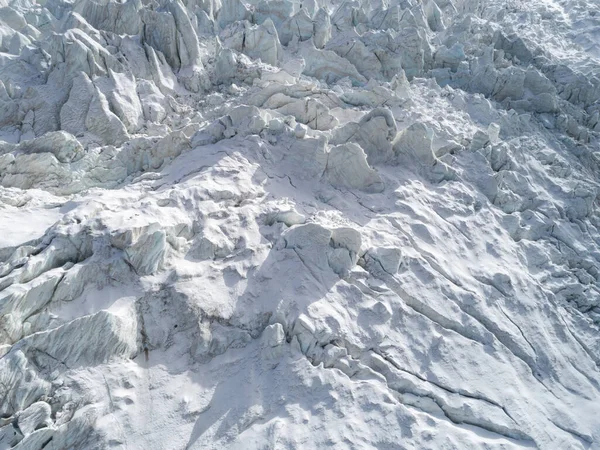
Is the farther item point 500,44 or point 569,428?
point 500,44

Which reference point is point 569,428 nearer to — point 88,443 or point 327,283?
point 327,283

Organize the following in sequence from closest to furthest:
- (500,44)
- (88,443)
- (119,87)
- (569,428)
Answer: (88,443), (569,428), (119,87), (500,44)

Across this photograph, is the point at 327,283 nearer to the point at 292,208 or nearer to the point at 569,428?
the point at 292,208

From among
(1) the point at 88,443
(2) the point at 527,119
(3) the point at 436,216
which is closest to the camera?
(1) the point at 88,443

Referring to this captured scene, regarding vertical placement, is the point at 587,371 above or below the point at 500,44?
below

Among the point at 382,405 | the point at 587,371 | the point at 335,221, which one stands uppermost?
the point at 335,221

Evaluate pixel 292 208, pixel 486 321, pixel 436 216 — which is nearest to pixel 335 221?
pixel 292 208

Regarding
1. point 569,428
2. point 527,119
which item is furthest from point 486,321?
point 527,119
